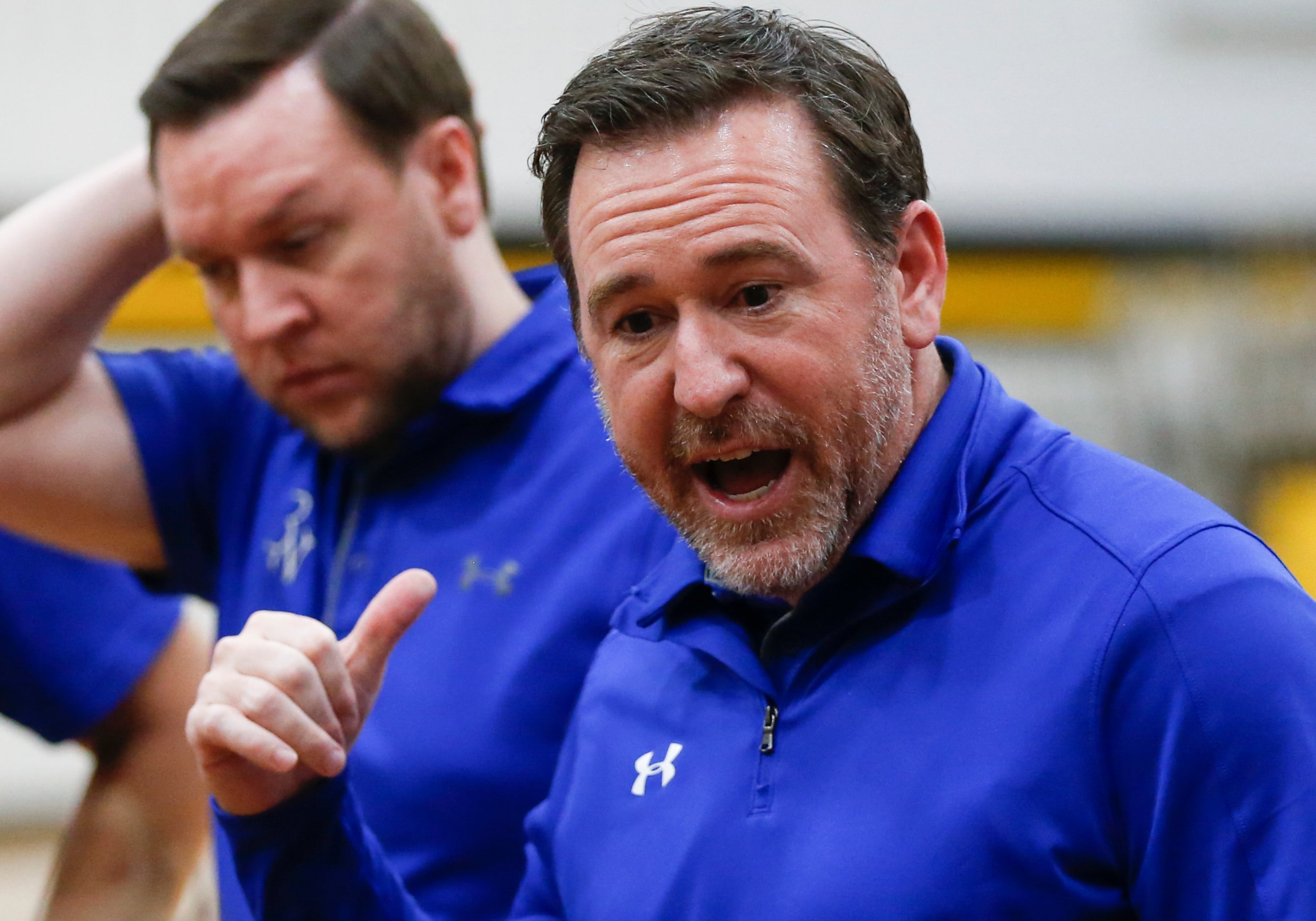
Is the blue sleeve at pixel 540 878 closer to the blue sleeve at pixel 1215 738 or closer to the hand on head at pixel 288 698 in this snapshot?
the hand on head at pixel 288 698

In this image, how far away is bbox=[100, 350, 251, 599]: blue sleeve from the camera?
2.04m

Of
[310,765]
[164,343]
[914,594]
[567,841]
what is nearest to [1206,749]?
[914,594]

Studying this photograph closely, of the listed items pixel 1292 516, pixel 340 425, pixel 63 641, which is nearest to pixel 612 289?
pixel 340 425

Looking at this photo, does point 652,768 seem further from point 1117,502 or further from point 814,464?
point 1117,502

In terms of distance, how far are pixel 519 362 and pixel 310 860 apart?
68 centimetres

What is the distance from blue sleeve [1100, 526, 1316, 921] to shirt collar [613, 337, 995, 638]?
0.19m

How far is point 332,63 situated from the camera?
1837 mm

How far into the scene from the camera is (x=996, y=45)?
6.20 metres

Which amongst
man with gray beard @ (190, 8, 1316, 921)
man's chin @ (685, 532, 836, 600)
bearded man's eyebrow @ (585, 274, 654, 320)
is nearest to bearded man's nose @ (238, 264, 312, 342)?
man with gray beard @ (190, 8, 1316, 921)

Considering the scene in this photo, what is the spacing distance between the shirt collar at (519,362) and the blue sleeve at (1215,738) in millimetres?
902

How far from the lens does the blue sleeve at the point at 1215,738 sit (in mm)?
1011

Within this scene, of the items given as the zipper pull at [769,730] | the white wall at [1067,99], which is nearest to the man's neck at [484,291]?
the zipper pull at [769,730]

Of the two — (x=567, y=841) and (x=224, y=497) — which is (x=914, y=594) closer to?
(x=567, y=841)

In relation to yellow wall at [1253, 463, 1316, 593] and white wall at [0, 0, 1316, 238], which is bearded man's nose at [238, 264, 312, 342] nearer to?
yellow wall at [1253, 463, 1316, 593]
